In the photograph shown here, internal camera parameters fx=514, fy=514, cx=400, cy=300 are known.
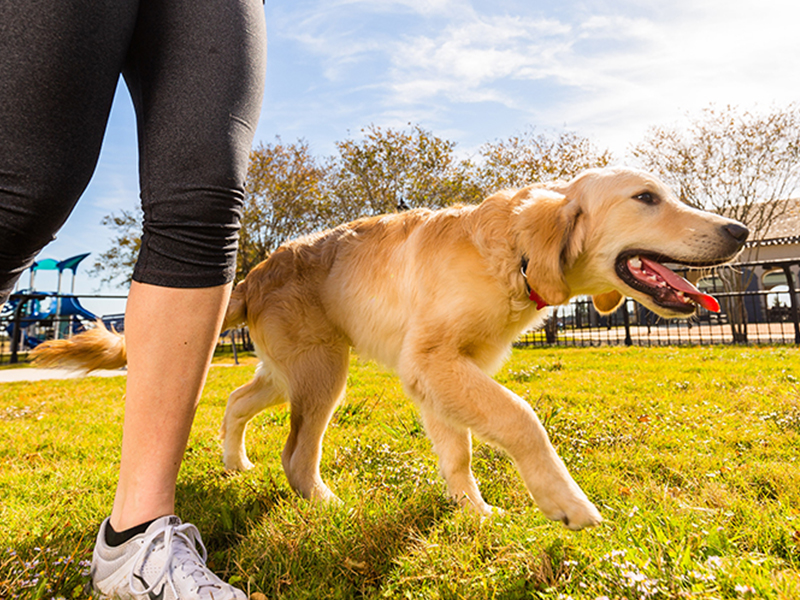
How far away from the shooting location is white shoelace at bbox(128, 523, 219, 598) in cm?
142

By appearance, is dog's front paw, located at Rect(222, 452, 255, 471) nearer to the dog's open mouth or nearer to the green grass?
the green grass

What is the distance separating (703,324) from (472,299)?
88.3ft

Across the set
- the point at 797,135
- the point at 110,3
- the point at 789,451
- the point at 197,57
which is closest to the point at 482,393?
the point at 197,57

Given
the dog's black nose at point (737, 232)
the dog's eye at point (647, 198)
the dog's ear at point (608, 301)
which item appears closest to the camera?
the dog's black nose at point (737, 232)

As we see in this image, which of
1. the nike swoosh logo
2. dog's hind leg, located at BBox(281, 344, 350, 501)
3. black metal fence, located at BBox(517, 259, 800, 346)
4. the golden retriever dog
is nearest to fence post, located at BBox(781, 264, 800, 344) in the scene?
black metal fence, located at BBox(517, 259, 800, 346)

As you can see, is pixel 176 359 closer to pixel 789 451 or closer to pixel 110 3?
pixel 110 3

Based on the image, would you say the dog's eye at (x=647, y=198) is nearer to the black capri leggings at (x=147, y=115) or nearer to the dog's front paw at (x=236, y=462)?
the black capri leggings at (x=147, y=115)

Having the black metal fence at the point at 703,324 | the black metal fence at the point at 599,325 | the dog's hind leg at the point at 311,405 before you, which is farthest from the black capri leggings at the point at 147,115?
the black metal fence at the point at 599,325

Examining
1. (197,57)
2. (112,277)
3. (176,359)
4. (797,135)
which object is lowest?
(176,359)

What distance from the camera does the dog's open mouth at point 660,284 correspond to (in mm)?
2414

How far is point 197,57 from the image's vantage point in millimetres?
1558

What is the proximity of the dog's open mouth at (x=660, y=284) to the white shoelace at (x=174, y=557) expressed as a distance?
2.18m

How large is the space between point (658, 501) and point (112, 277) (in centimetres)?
2421

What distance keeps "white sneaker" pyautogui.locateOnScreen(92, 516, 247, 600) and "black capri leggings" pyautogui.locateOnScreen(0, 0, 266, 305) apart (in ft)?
2.42
